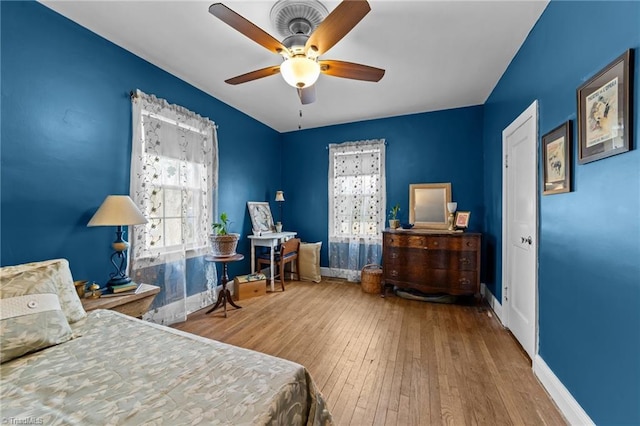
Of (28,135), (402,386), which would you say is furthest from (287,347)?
(28,135)

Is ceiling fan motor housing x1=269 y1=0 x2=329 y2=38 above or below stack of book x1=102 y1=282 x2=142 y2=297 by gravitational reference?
above

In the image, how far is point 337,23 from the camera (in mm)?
1520

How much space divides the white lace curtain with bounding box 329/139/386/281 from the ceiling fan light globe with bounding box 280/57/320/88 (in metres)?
2.63

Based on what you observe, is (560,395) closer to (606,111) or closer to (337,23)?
(606,111)

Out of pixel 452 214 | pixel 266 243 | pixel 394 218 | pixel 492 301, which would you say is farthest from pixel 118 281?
pixel 492 301

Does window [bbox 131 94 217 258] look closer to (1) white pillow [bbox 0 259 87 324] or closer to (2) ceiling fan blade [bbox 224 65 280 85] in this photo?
(1) white pillow [bbox 0 259 87 324]

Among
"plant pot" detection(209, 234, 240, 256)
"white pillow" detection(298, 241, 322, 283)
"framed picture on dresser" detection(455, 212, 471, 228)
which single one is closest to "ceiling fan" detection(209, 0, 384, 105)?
"plant pot" detection(209, 234, 240, 256)

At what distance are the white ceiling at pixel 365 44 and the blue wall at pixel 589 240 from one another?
1.36ft

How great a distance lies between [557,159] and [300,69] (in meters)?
1.86

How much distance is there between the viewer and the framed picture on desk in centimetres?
410

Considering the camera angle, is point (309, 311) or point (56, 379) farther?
point (309, 311)

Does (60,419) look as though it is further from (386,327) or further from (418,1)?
(418,1)

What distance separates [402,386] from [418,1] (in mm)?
2775

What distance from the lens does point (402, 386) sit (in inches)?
71.1
